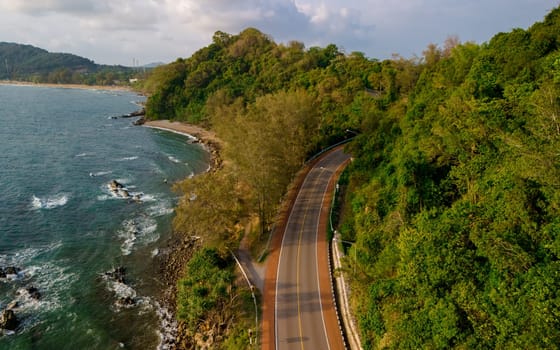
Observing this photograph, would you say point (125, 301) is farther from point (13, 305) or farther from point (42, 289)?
point (13, 305)

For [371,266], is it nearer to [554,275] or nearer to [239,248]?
[554,275]

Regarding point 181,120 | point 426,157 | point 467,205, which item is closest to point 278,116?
point 426,157

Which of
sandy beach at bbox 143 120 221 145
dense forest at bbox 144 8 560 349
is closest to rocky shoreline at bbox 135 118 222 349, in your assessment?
dense forest at bbox 144 8 560 349

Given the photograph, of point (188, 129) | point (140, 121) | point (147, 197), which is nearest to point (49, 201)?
point (147, 197)

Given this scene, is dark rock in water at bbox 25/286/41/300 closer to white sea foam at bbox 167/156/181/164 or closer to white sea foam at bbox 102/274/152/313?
white sea foam at bbox 102/274/152/313

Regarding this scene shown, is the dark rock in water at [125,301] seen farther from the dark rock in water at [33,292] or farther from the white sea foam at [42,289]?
the dark rock in water at [33,292]

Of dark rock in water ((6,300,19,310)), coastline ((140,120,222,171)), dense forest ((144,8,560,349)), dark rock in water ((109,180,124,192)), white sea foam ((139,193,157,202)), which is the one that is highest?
dense forest ((144,8,560,349))
